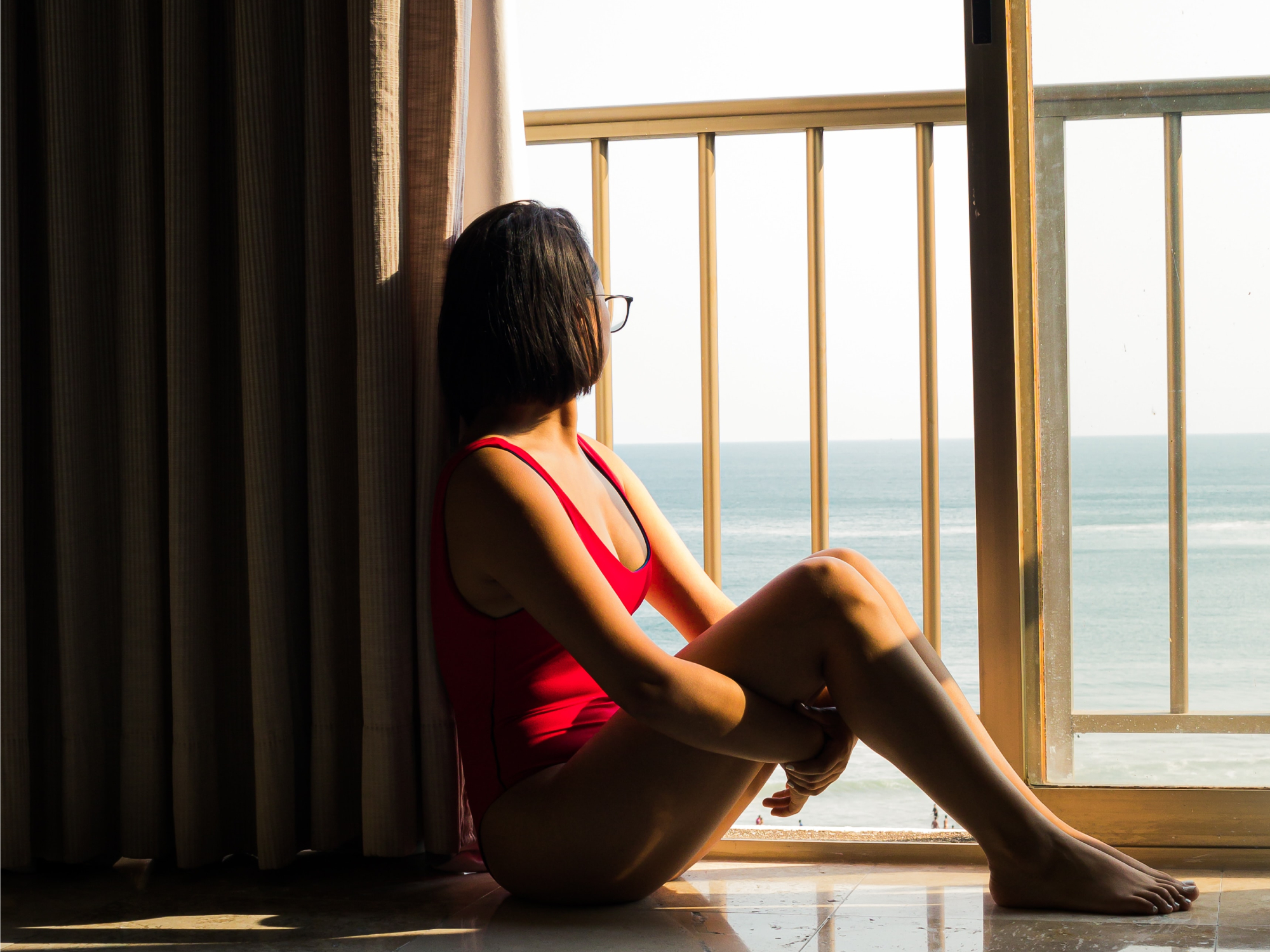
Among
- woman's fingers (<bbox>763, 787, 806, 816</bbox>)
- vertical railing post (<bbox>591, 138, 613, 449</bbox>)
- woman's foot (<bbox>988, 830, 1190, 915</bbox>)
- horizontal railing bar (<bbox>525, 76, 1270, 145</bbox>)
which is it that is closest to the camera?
woman's foot (<bbox>988, 830, 1190, 915</bbox>)

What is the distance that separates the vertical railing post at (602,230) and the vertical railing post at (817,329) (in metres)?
0.38

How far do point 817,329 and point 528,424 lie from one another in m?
0.83

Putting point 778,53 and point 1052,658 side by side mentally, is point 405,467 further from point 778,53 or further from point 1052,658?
point 778,53

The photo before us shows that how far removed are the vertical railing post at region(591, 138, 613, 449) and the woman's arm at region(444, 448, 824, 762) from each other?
2.05 ft

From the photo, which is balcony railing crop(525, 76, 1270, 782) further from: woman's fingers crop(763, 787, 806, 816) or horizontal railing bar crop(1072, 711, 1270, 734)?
woman's fingers crop(763, 787, 806, 816)

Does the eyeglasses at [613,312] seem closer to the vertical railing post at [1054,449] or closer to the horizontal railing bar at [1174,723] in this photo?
the vertical railing post at [1054,449]

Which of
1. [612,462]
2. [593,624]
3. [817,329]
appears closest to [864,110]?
[817,329]

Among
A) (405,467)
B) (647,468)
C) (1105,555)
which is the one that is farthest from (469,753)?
(647,468)

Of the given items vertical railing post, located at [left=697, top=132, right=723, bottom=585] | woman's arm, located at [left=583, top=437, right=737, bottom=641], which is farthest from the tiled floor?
vertical railing post, located at [left=697, top=132, right=723, bottom=585]

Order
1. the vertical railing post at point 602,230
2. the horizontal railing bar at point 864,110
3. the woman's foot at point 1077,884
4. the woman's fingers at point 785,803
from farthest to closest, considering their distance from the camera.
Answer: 1. the vertical railing post at point 602,230
2. the horizontal railing bar at point 864,110
3. the woman's fingers at point 785,803
4. the woman's foot at point 1077,884

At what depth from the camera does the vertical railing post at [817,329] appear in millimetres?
1934

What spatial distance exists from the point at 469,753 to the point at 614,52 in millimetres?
15580

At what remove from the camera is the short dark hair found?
135 centimetres

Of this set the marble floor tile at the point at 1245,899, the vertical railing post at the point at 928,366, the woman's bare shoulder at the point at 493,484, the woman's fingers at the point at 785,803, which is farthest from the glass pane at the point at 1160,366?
the woman's bare shoulder at the point at 493,484
